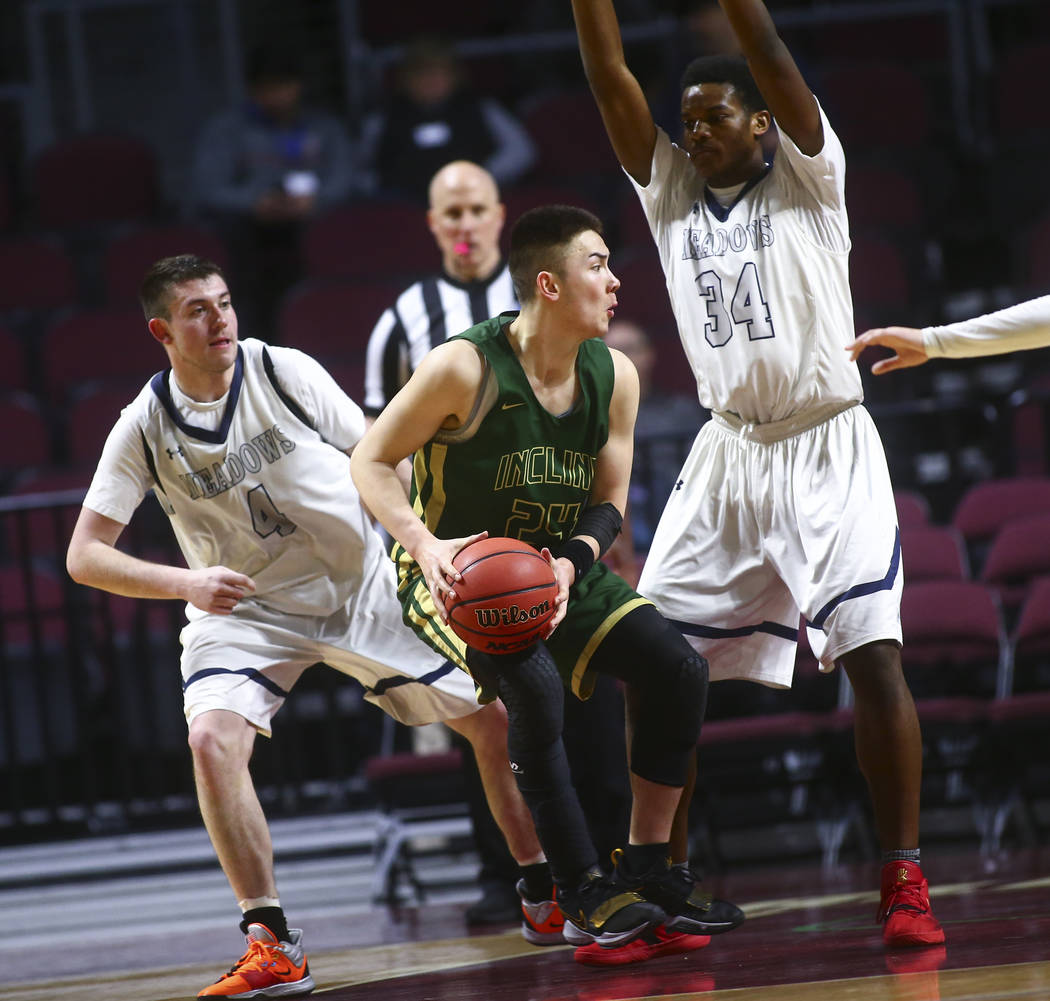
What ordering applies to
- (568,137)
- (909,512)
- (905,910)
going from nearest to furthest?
(905,910) → (909,512) → (568,137)

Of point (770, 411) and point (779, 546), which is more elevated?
point (770, 411)

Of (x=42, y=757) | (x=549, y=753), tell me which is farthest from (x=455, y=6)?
(x=549, y=753)

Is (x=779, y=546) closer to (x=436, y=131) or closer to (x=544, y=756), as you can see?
(x=544, y=756)

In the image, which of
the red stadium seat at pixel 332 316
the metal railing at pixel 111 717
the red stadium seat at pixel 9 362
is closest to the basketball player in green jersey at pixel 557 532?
the metal railing at pixel 111 717

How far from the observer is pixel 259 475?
3.92 metres

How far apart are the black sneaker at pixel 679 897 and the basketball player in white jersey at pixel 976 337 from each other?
4.30 ft

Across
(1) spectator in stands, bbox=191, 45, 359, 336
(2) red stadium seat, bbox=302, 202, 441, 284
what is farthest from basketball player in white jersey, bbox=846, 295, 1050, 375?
(1) spectator in stands, bbox=191, 45, 359, 336

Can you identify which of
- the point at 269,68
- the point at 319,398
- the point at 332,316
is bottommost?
the point at 319,398

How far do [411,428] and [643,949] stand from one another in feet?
4.39

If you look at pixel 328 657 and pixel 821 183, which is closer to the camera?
pixel 821 183

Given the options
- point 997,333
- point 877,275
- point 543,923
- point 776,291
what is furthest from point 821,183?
point 877,275

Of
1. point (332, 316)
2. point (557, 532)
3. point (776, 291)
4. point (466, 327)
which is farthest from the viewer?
point (332, 316)

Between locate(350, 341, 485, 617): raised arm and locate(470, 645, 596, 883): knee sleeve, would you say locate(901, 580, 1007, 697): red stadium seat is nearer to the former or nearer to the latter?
locate(470, 645, 596, 883): knee sleeve

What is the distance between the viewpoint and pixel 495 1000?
316cm
